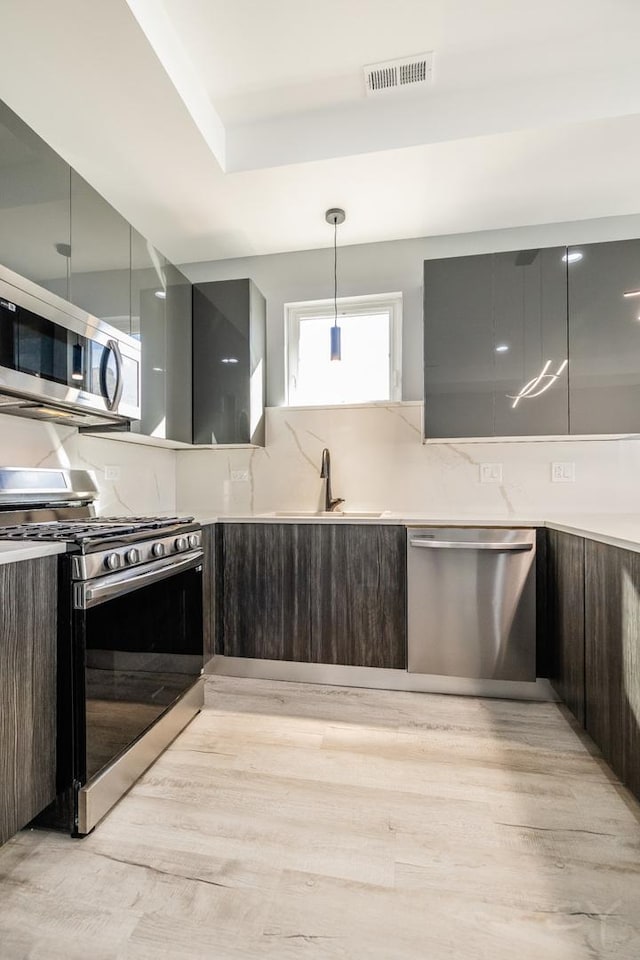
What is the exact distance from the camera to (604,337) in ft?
7.91

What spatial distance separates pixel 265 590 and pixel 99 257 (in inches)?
67.1

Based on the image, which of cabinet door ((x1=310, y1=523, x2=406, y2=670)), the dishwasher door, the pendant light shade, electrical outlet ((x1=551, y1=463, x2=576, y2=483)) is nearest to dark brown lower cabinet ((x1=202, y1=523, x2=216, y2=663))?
cabinet door ((x1=310, y1=523, x2=406, y2=670))

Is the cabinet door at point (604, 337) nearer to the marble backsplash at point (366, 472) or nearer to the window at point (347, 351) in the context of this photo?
the marble backsplash at point (366, 472)

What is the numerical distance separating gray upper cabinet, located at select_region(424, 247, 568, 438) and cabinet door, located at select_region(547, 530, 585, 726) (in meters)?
0.68

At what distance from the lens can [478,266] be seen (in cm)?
252

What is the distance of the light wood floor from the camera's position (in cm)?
105

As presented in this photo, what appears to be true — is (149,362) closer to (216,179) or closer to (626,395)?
(216,179)

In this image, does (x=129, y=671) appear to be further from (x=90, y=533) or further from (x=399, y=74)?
(x=399, y=74)

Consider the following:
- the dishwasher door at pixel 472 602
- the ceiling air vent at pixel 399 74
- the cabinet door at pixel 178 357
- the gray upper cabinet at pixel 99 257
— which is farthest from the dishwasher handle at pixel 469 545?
the ceiling air vent at pixel 399 74

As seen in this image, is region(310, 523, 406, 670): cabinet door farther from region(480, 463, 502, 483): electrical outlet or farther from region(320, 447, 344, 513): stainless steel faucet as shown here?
region(480, 463, 502, 483): electrical outlet

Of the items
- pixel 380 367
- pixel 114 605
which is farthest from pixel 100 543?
pixel 380 367

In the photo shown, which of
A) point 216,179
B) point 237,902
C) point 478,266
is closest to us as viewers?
point 237,902

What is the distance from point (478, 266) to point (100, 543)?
2.27 meters

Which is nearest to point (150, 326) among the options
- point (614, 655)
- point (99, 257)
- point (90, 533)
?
point (99, 257)
